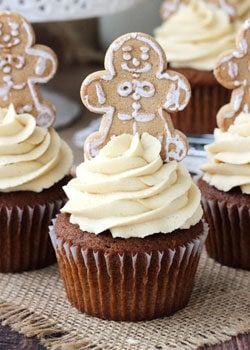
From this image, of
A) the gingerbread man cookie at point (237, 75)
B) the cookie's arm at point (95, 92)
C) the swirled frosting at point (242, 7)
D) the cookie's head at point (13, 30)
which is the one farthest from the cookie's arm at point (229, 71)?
the swirled frosting at point (242, 7)

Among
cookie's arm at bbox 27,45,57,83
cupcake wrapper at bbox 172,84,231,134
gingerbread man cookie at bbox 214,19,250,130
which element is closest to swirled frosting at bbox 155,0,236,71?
cupcake wrapper at bbox 172,84,231,134

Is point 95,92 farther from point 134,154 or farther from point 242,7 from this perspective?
point 242,7

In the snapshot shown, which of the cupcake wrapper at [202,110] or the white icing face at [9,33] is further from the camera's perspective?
the cupcake wrapper at [202,110]

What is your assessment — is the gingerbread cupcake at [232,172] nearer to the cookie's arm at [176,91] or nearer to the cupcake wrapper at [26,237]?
the cookie's arm at [176,91]

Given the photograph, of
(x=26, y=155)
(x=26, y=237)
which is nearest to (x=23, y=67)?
(x=26, y=155)

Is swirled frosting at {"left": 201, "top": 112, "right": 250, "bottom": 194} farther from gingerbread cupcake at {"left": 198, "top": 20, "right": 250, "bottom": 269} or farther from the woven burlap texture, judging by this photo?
the woven burlap texture

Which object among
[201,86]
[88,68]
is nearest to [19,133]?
[201,86]
